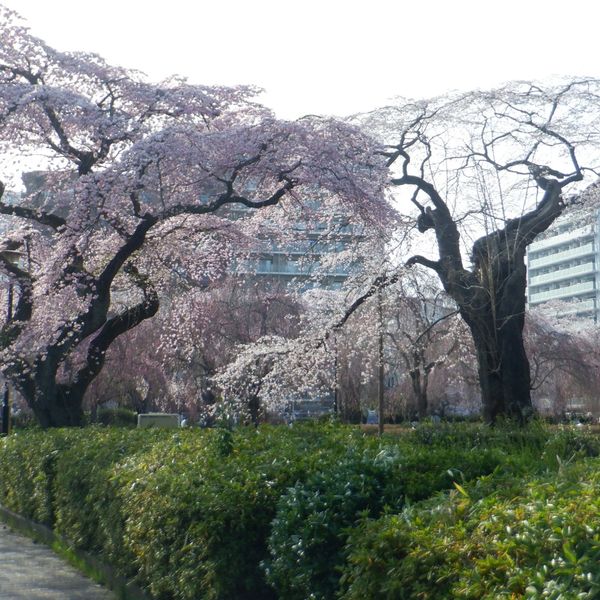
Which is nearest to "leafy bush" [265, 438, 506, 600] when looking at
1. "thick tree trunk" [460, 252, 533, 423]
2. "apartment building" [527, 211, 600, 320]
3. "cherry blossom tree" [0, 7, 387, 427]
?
"cherry blossom tree" [0, 7, 387, 427]

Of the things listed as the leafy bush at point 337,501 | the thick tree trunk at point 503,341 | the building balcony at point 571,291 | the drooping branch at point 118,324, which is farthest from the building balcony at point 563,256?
the leafy bush at point 337,501

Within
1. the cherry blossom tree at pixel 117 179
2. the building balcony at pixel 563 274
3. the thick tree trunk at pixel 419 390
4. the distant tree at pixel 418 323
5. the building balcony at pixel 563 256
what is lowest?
the thick tree trunk at pixel 419 390

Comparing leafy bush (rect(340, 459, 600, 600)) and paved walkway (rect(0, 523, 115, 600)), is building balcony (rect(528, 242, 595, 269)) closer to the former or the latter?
paved walkway (rect(0, 523, 115, 600))

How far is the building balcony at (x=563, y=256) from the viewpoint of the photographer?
107 metres

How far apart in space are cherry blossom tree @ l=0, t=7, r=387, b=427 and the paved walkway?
474 cm

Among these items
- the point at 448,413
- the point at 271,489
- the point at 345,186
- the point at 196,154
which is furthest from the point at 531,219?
the point at 448,413

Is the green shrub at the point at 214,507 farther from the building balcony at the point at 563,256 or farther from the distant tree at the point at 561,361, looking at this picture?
the building balcony at the point at 563,256

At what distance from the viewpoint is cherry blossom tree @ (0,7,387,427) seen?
14492 mm

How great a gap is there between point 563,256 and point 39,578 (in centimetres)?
10805

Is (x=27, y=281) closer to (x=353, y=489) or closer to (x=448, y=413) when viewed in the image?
(x=353, y=489)

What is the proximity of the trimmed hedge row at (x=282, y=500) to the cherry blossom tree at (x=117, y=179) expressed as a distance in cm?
537

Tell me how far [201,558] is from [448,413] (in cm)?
3991

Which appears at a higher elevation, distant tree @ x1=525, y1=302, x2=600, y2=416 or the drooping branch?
the drooping branch

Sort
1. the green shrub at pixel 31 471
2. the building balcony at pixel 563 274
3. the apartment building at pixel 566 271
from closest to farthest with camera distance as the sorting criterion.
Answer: the green shrub at pixel 31 471, the apartment building at pixel 566 271, the building balcony at pixel 563 274
